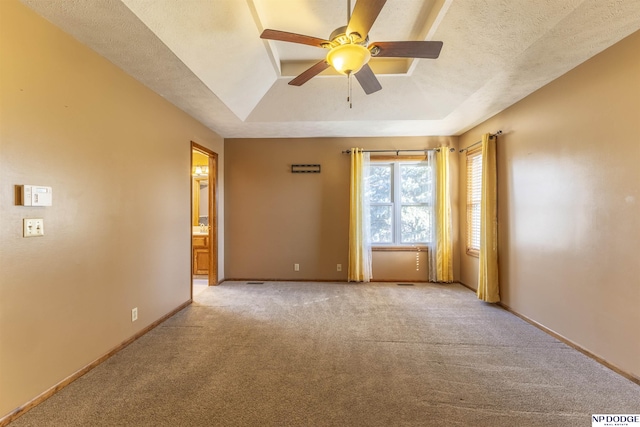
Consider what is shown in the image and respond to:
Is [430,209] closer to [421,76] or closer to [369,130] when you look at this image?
[369,130]

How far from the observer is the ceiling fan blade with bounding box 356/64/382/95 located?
2223mm

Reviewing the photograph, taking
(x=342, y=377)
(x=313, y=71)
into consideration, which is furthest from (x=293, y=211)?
(x=342, y=377)

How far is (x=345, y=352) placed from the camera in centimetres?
241

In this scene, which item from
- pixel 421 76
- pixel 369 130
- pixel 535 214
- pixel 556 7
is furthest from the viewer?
pixel 369 130

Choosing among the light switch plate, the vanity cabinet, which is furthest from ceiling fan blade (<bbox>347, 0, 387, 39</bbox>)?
the vanity cabinet

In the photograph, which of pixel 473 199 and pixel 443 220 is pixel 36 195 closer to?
pixel 443 220

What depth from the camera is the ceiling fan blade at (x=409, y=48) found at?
5.99 feet

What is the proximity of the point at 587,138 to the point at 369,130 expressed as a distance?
103 inches

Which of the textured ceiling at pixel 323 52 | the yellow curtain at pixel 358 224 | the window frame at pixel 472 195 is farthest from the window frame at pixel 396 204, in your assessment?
the textured ceiling at pixel 323 52

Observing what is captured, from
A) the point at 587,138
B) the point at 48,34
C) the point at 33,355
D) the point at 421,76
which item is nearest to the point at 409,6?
the point at 421,76

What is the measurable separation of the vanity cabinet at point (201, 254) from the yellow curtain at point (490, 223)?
4.42 meters

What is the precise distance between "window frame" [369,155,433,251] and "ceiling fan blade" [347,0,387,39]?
3.12 metres

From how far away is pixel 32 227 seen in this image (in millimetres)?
1739

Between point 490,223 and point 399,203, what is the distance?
5.13ft
